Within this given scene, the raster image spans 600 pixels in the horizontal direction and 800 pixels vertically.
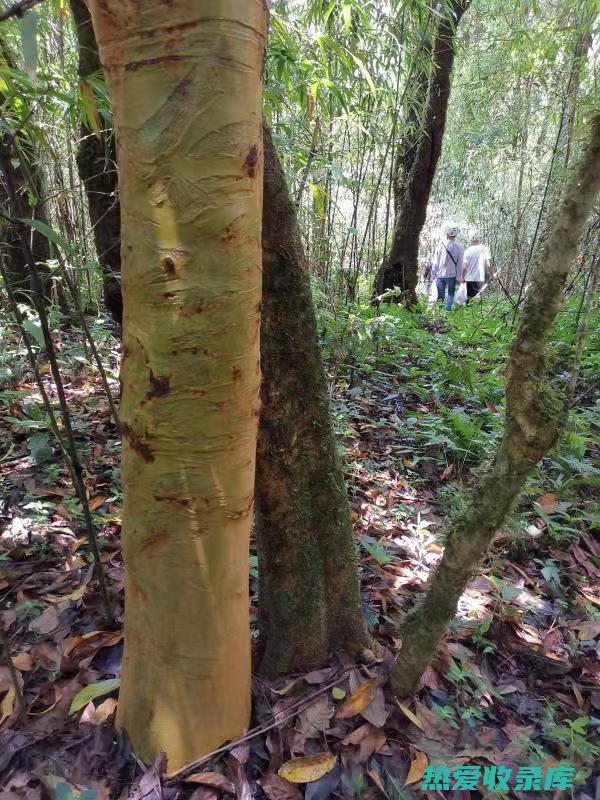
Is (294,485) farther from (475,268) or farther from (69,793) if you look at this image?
(475,268)

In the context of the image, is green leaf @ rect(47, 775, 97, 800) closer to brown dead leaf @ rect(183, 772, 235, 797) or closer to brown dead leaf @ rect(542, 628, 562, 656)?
brown dead leaf @ rect(183, 772, 235, 797)

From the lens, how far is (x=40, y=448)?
2.58 meters

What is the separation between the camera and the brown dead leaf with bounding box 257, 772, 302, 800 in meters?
1.27

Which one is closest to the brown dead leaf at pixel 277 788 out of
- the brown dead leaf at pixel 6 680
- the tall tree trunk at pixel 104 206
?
the brown dead leaf at pixel 6 680

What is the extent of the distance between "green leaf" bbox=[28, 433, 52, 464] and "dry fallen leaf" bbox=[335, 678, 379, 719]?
6.06 feet

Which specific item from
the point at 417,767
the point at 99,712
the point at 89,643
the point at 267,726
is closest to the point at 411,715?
the point at 417,767

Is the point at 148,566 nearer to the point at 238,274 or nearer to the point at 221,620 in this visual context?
the point at 221,620

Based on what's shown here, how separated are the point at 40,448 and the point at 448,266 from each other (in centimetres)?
673

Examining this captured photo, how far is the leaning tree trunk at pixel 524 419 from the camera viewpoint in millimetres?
1039

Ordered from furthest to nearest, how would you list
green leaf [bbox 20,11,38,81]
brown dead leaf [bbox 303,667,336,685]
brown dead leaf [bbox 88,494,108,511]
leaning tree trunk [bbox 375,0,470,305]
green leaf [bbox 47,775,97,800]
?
leaning tree trunk [bbox 375,0,470,305] → brown dead leaf [bbox 88,494,108,511] → brown dead leaf [bbox 303,667,336,685] → green leaf [bbox 47,775,97,800] → green leaf [bbox 20,11,38,81]

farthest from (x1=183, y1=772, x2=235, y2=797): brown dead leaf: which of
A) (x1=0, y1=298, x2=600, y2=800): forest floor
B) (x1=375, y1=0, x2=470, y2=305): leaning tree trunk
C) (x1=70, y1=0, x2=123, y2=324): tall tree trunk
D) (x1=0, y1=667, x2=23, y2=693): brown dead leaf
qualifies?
(x1=375, y1=0, x2=470, y2=305): leaning tree trunk

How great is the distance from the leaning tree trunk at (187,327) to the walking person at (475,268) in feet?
24.3

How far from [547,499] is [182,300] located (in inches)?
91.3

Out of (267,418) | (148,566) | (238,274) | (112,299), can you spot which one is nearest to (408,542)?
(267,418)
